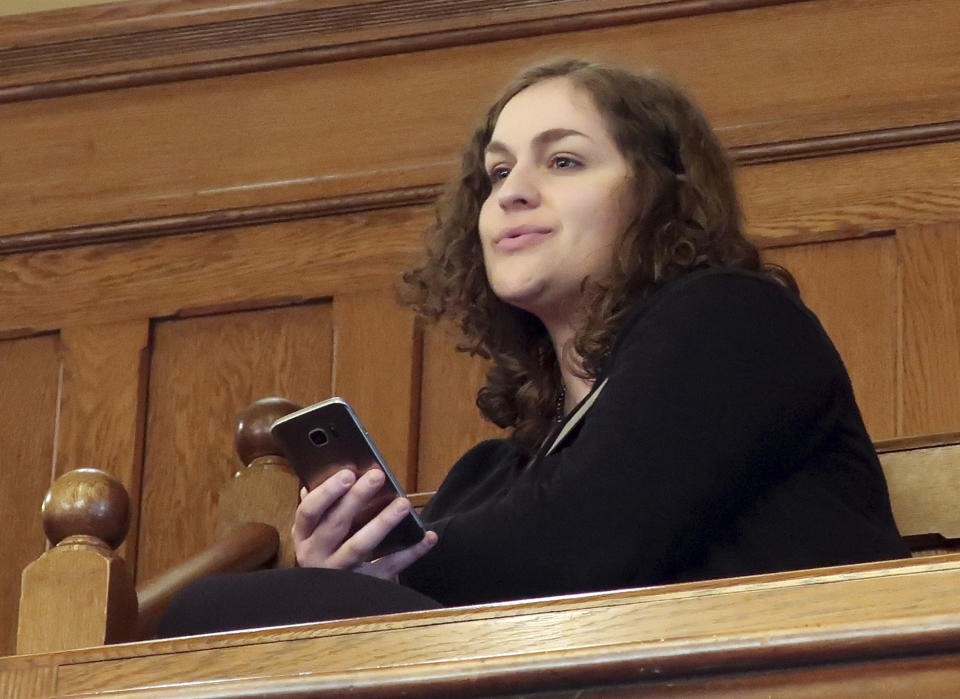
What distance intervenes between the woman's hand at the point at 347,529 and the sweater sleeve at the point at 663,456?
0.02 m

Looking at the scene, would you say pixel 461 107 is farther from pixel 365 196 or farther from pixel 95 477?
pixel 95 477

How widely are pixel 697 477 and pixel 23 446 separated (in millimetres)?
1273

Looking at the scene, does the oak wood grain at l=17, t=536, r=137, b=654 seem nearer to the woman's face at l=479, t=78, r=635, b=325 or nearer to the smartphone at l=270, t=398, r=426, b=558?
the smartphone at l=270, t=398, r=426, b=558

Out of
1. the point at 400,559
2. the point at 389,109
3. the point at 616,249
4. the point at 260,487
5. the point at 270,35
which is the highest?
the point at 270,35

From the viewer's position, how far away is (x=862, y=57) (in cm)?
214

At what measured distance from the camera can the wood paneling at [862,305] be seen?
197cm

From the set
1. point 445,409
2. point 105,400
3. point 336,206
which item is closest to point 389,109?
point 336,206

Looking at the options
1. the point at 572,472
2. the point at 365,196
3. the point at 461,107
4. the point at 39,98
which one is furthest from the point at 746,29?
the point at 572,472

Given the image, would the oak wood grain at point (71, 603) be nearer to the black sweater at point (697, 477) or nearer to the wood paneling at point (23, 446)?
the black sweater at point (697, 477)

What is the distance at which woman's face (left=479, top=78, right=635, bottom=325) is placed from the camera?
5.09 ft

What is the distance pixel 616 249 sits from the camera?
1538 mm

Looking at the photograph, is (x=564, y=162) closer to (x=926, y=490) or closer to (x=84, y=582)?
(x=926, y=490)

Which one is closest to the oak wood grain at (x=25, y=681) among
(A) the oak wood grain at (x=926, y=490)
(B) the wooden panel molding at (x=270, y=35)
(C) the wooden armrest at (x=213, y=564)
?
(C) the wooden armrest at (x=213, y=564)

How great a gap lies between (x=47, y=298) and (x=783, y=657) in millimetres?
1656
